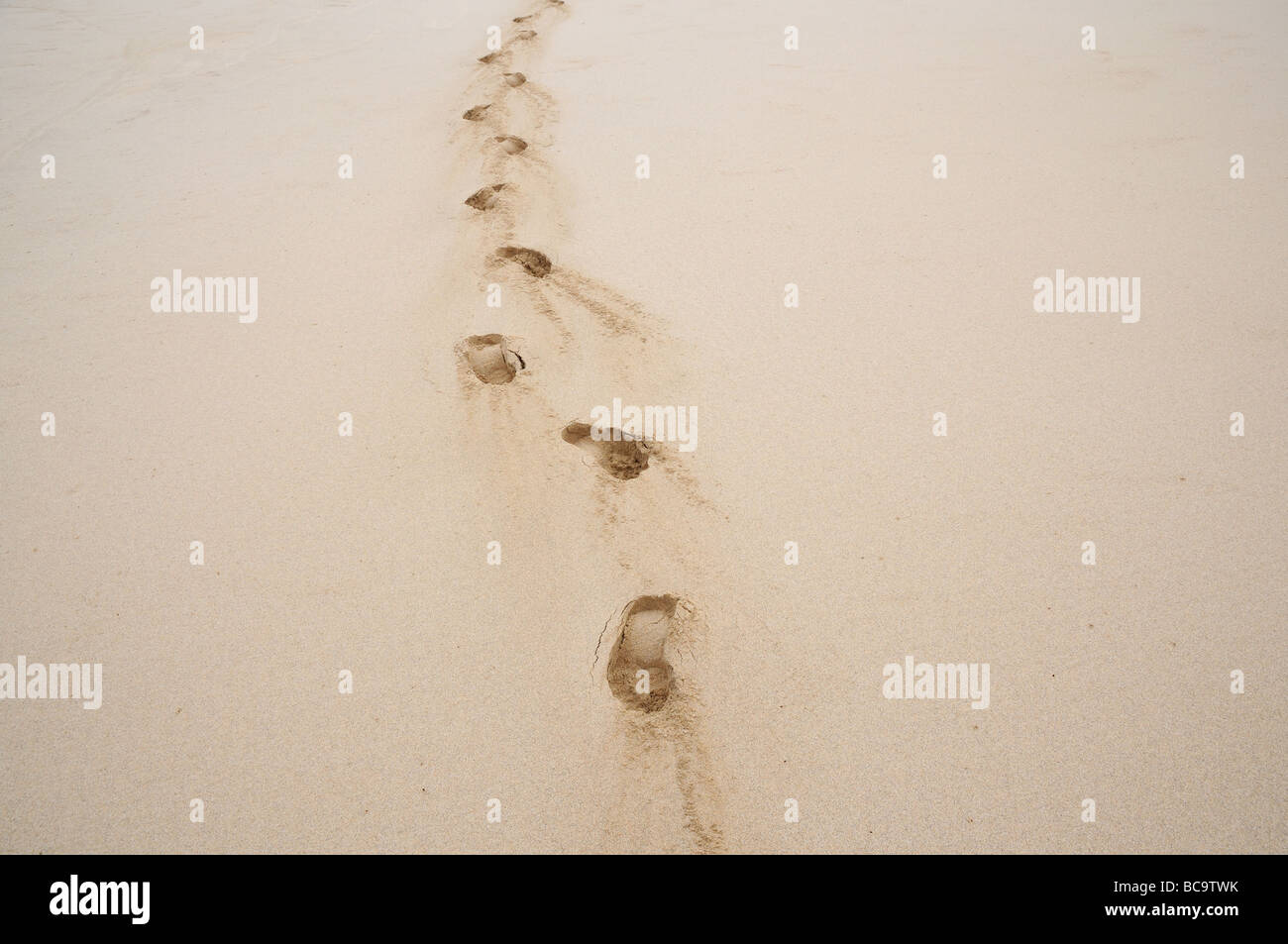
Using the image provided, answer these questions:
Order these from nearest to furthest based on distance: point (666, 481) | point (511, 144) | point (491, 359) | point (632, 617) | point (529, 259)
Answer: point (632, 617), point (666, 481), point (491, 359), point (529, 259), point (511, 144)

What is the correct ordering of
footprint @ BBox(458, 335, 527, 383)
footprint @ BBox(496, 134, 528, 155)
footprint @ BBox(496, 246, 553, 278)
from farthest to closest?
1. footprint @ BBox(496, 134, 528, 155)
2. footprint @ BBox(496, 246, 553, 278)
3. footprint @ BBox(458, 335, 527, 383)

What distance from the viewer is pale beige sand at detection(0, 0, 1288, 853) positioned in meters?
1.38

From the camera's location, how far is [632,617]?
5.24 feet

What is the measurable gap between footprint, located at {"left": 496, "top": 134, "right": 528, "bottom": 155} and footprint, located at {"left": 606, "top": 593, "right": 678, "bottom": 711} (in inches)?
97.4

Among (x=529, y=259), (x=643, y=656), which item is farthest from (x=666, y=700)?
(x=529, y=259)

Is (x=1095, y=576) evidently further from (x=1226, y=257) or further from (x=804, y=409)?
(x=1226, y=257)

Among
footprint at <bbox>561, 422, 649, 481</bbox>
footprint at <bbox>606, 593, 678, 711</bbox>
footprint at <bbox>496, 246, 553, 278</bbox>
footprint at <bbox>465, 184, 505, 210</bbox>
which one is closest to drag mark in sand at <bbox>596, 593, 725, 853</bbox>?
footprint at <bbox>606, 593, 678, 711</bbox>

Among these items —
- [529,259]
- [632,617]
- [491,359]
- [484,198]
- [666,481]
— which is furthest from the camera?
[484,198]

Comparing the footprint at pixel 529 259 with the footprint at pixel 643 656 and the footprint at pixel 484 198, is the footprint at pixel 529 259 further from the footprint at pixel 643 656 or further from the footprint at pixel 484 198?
the footprint at pixel 643 656

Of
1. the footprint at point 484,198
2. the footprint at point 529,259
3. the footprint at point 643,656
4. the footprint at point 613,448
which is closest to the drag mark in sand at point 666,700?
the footprint at point 643,656

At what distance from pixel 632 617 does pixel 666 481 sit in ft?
1.36

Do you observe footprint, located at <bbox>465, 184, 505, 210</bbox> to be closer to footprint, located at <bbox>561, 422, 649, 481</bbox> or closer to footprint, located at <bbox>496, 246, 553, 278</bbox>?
footprint, located at <bbox>496, 246, 553, 278</bbox>

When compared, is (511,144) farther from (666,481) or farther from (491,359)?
(666,481)
